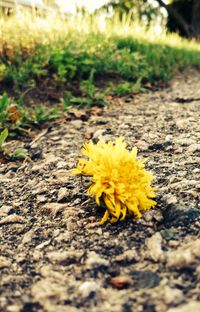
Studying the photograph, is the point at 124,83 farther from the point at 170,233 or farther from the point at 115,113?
the point at 170,233

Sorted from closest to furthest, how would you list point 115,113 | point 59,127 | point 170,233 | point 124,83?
point 170,233 < point 59,127 < point 115,113 < point 124,83

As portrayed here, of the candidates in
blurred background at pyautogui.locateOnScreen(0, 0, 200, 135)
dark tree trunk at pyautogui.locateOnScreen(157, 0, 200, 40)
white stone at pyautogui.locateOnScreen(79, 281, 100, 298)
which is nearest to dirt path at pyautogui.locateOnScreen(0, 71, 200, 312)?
white stone at pyautogui.locateOnScreen(79, 281, 100, 298)

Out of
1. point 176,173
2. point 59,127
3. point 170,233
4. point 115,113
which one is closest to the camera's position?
point 170,233

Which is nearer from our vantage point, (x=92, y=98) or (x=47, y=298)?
(x=47, y=298)

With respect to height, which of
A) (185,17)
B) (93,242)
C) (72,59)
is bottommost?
(185,17)

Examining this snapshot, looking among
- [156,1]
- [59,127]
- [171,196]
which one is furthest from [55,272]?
[156,1]

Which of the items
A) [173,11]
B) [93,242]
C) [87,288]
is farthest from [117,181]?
[173,11]

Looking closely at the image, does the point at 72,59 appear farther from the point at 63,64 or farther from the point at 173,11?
the point at 173,11

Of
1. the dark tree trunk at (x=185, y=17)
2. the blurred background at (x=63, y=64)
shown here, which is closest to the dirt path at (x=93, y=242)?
the blurred background at (x=63, y=64)
